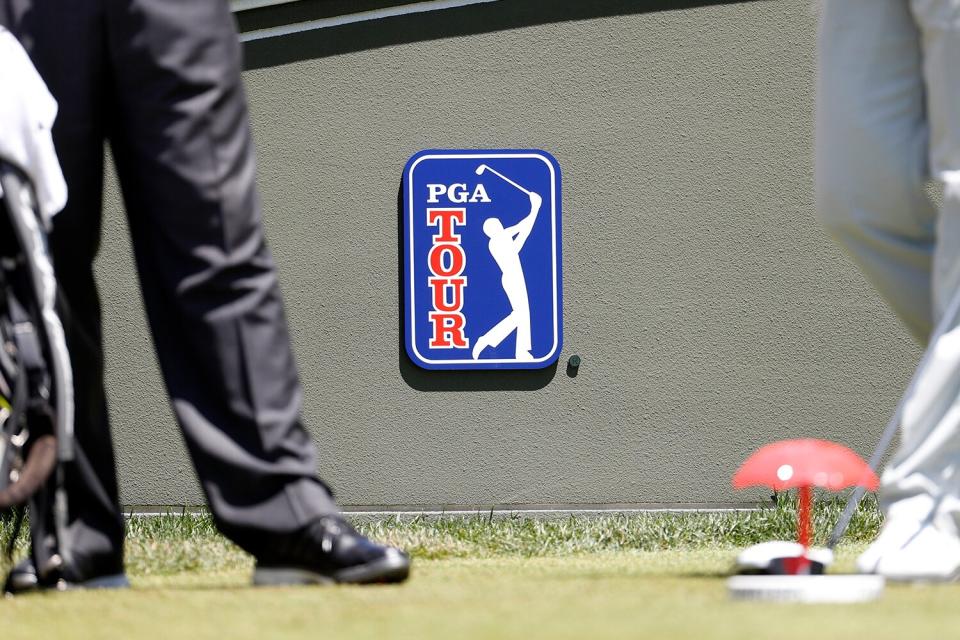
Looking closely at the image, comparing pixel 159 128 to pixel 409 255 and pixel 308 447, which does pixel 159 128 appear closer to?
pixel 308 447

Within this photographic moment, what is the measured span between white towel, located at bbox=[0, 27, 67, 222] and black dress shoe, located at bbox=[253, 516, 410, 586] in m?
0.70

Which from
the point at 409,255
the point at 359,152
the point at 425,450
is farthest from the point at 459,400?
the point at 359,152

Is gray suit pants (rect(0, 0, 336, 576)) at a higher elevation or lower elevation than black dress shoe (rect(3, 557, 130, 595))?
higher

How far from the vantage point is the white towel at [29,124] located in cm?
223

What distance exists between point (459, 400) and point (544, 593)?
3.96 metres

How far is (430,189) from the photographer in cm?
589

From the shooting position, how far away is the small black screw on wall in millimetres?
5914

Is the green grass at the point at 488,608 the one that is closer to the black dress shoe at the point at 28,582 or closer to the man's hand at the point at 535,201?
the black dress shoe at the point at 28,582

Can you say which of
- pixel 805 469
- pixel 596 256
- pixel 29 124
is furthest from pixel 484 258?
pixel 805 469

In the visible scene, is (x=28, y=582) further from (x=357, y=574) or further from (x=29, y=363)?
(x=357, y=574)

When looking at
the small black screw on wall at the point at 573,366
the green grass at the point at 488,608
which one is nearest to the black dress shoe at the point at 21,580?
the green grass at the point at 488,608

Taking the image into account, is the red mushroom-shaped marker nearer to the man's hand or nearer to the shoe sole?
the shoe sole

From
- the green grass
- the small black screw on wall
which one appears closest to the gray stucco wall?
the small black screw on wall

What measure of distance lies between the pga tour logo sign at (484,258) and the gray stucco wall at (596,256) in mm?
88
